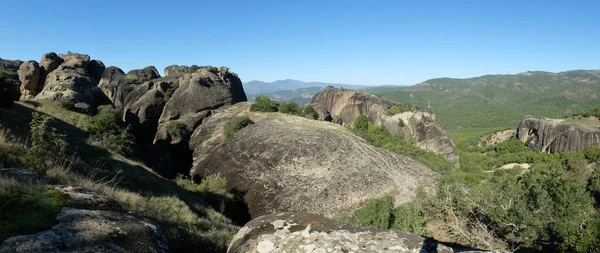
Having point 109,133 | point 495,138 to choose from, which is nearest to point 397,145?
point 109,133

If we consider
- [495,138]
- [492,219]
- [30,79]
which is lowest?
[495,138]

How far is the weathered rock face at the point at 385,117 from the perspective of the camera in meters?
52.2

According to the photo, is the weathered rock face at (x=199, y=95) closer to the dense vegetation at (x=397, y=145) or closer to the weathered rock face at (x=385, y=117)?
the weathered rock face at (x=385, y=117)

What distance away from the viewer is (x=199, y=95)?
5775cm

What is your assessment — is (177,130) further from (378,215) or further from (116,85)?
(378,215)

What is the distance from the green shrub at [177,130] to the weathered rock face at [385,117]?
77.4ft

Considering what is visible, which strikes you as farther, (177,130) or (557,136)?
(557,136)

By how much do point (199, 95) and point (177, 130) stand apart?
12620 millimetres

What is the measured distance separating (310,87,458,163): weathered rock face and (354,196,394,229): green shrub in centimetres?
3476

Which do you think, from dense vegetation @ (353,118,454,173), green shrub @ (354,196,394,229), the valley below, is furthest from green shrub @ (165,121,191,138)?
green shrub @ (354,196,394,229)

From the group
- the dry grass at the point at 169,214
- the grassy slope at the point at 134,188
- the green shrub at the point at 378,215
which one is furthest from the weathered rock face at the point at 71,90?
the green shrub at the point at 378,215

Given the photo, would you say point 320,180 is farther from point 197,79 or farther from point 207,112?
point 197,79

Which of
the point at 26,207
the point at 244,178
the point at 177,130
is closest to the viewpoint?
the point at 26,207

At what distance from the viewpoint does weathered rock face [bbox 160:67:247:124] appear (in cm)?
5528
